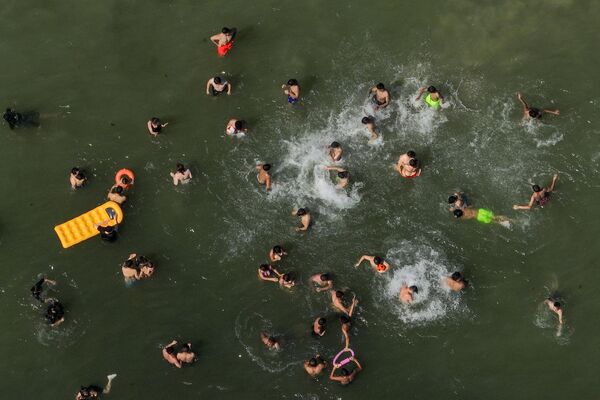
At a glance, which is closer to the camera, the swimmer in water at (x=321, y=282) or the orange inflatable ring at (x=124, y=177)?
the swimmer in water at (x=321, y=282)

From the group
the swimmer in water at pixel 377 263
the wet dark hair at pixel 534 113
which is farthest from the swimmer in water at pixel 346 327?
the wet dark hair at pixel 534 113

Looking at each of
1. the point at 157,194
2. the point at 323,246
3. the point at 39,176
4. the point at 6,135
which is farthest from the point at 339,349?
the point at 6,135

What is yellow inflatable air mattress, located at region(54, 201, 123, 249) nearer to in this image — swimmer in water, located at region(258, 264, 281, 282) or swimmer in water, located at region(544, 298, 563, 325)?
swimmer in water, located at region(258, 264, 281, 282)

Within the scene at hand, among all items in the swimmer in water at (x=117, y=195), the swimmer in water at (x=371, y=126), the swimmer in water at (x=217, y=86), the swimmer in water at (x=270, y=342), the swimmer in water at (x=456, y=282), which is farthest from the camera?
the swimmer in water at (x=217, y=86)

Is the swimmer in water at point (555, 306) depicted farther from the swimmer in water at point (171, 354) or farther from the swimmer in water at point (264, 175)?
the swimmer in water at point (171, 354)

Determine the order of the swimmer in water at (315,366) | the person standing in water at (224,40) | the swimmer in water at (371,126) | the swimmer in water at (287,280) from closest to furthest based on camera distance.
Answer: the swimmer in water at (315,366)
the swimmer in water at (287,280)
the swimmer in water at (371,126)
the person standing in water at (224,40)

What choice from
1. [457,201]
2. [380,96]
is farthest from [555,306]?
[380,96]

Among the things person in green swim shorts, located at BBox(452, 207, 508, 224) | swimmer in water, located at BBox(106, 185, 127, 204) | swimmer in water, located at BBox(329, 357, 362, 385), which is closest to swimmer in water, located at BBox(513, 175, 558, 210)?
person in green swim shorts, located at BBox(452, 207, 508, 224)
